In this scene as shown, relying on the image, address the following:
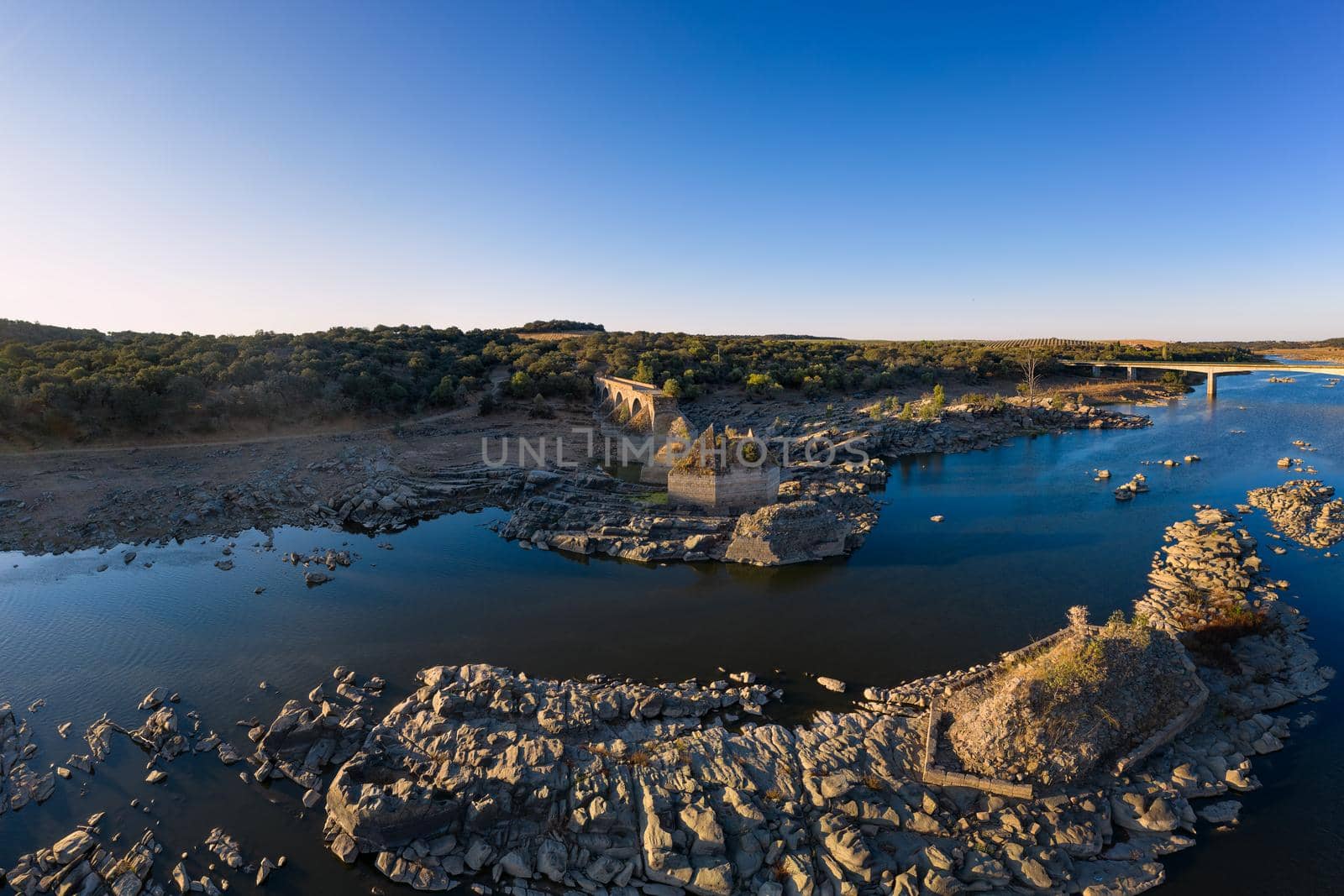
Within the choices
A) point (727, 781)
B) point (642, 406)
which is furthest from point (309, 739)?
point (642, 406)

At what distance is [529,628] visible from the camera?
18.9 m

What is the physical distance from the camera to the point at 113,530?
1039 inches

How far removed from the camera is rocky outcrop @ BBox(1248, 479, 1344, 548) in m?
24.6

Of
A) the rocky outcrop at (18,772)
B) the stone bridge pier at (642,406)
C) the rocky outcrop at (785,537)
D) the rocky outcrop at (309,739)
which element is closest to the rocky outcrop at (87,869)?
the rocky outcrop at (18,772)

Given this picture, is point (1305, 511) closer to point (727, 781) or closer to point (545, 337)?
point (727, 781)

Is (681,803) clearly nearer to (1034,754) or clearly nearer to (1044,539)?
(1034,754)

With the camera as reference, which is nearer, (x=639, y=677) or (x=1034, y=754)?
(x=1034, y=754)

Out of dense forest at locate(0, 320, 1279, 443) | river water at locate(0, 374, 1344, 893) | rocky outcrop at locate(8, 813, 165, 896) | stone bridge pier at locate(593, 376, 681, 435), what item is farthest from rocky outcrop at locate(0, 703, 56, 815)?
stone bridge pier at locate(593, 376, 681, 435)

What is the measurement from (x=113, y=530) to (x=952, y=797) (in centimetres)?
3381

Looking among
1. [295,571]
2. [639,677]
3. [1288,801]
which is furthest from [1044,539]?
[295,571]

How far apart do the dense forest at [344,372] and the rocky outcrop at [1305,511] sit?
3706 centimetres

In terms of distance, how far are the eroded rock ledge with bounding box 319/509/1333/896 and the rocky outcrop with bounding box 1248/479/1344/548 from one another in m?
15.4

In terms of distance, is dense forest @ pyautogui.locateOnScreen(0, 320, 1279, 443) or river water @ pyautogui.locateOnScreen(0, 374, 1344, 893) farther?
dense forest @ pyautogui.locateOnScreen(0, 320, 1279, 443)

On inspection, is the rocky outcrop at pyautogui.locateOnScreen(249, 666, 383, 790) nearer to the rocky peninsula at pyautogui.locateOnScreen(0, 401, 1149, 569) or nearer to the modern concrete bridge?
the rocky peninsula at pyautogui.locateOnScreen(0, 401, 1149, 569)
